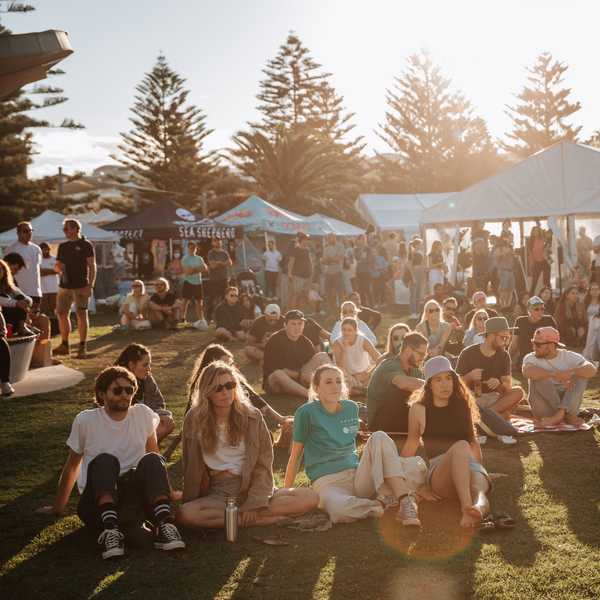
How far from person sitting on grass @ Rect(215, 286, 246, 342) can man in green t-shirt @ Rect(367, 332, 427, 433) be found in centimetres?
804

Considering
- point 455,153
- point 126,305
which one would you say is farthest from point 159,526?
point 455,153

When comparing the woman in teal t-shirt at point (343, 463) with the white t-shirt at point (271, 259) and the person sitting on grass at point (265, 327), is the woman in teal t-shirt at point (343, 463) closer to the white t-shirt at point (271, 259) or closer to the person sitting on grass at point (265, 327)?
the person sitting on grass at point (265, 327)

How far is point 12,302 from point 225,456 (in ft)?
18.7

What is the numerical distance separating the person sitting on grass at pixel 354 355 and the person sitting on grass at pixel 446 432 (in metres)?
4.19

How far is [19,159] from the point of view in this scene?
33.0 m

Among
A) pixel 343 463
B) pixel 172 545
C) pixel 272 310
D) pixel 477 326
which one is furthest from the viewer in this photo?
pixel 272 310

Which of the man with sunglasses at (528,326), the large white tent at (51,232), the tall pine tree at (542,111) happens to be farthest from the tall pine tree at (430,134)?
the man with sunglasses at (528,326)

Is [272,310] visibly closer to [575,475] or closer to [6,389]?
[6,389]

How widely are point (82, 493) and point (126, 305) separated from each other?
12.3 m

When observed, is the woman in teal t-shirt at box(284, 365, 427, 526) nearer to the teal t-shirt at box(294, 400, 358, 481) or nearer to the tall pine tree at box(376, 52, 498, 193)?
the teal t-shirt at box(294, 400, 358, 481)

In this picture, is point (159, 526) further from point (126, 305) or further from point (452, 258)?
point (452, 258)

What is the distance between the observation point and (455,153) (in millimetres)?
61906

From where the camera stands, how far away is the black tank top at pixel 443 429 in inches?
220

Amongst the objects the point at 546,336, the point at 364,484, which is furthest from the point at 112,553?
the point at 546,336
